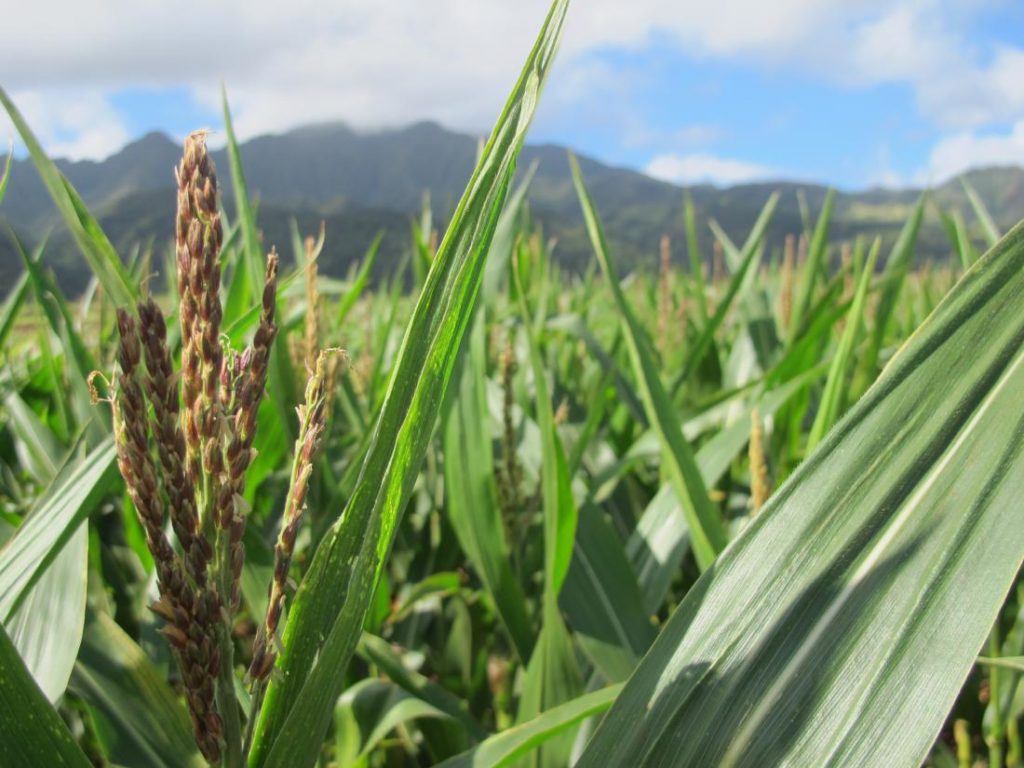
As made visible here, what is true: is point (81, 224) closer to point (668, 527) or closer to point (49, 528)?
point (49, 528)

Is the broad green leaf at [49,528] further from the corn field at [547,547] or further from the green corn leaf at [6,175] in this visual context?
the green corn leaf at [6,175]

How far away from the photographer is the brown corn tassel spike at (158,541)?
542mm

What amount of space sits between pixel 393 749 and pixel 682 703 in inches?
37.1

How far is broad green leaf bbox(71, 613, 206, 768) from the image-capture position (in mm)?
888

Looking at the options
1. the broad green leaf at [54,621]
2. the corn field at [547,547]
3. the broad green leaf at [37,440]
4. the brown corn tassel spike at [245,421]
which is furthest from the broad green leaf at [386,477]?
the broad green leaf at [37,440]

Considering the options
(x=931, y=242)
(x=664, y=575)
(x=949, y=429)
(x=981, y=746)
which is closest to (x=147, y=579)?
(x=664, y=575)

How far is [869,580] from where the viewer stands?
0.66 meters

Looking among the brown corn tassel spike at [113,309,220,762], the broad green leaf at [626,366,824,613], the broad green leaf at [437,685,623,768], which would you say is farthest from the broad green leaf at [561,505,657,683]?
the brown corn tassel spike at [113,309,220,762]

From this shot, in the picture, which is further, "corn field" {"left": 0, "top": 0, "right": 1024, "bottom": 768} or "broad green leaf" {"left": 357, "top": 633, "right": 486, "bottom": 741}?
"broad green leaf" {"left": 357, "top": 633, "right": 486, "bottom": 741}

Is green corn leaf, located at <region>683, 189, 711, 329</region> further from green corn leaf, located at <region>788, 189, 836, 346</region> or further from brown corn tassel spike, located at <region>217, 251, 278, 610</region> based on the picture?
brown corn tassel spike, located at <region>217, 251, 278, 610</region>

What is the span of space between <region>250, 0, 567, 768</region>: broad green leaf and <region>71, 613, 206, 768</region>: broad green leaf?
28cm

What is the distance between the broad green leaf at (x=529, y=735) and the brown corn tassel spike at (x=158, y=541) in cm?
35

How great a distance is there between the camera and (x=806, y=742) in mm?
642

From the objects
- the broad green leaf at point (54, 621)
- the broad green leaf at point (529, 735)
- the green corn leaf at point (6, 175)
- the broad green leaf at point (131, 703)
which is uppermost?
the green corn leaf at point (6, 175)
